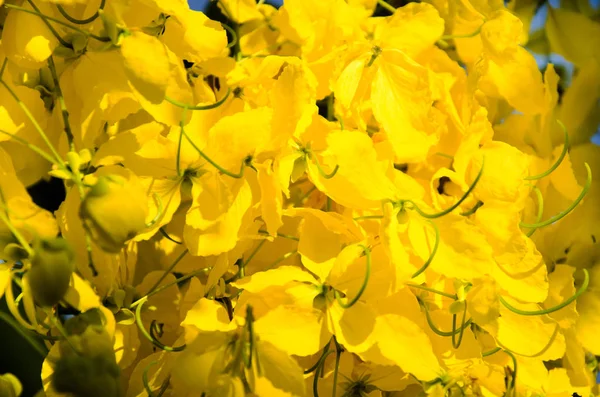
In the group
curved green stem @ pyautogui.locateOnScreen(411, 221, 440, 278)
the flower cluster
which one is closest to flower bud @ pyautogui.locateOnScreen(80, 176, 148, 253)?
the flower cluster

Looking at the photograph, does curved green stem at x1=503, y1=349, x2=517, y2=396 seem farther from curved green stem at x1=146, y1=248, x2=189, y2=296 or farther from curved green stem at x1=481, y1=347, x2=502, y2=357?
curved green stem at x1=146, y1=248, x2=189, y2=296

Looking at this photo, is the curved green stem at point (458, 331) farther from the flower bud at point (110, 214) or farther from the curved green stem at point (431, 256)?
the flower bud at point (110, 214)

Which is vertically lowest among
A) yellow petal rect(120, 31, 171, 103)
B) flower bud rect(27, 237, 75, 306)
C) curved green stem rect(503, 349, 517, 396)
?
curved green stem rect(503, 349, 517, 396)

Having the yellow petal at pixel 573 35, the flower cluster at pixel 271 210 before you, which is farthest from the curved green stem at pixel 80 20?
the yellow petal at pixel 573 35

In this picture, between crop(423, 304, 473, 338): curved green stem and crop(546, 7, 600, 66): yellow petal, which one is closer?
crop(423, 304, 473, 338): curved green stem

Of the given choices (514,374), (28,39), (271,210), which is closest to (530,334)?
(514,374)

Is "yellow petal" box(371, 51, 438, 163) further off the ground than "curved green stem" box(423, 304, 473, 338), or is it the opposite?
"yellow petal" box(371, 51, 438, 163)
